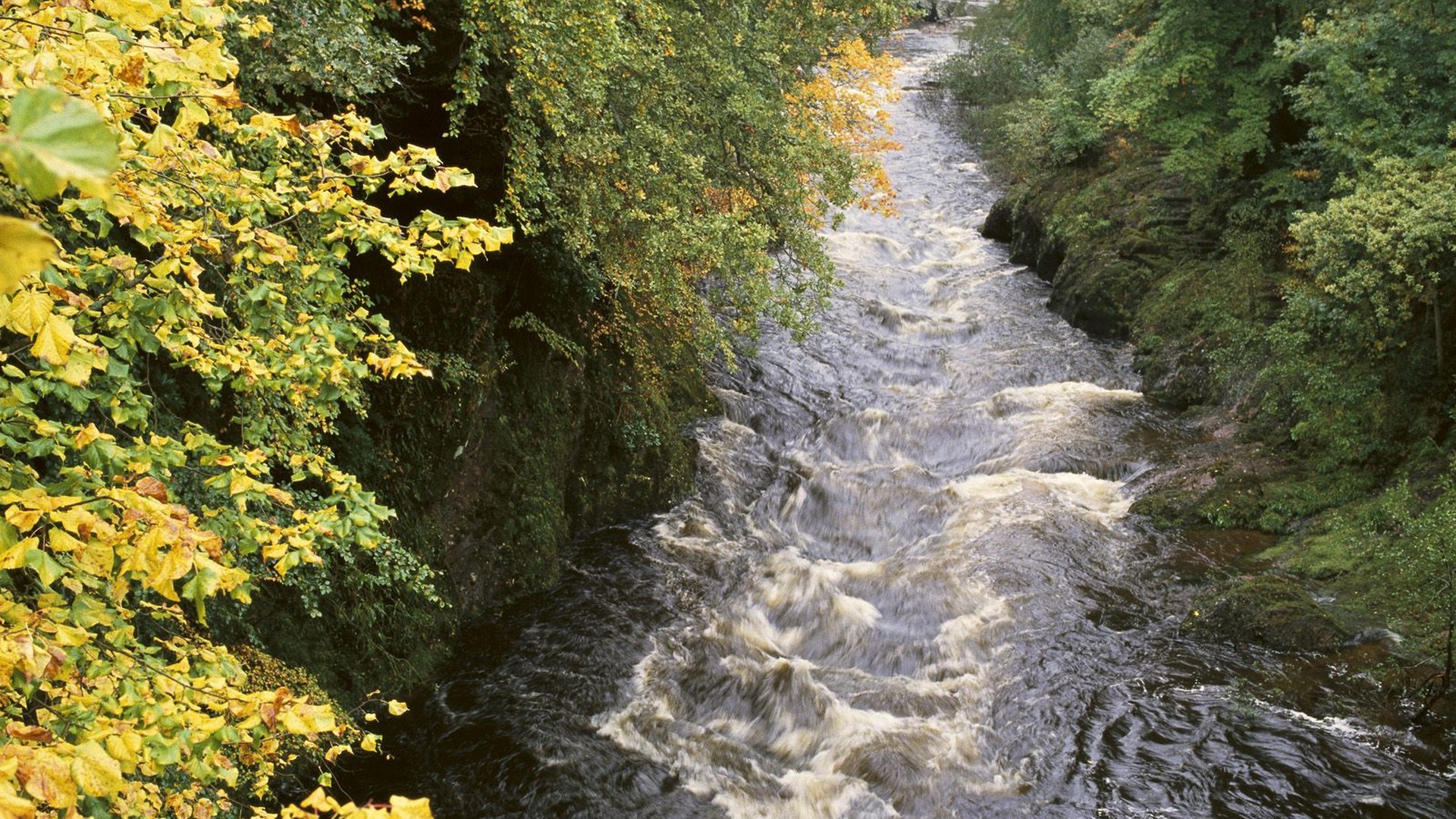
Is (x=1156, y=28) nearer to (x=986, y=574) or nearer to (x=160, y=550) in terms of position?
(x=986, y=574)

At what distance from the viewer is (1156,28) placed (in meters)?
16.4

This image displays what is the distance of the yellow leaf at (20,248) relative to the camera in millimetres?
1021

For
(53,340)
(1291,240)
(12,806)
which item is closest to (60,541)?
(53,340)

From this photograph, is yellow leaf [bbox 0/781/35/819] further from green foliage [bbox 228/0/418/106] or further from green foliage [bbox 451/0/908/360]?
Answer: green foliage [bbox 451/0/908/360]

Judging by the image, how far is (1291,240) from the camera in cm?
1463

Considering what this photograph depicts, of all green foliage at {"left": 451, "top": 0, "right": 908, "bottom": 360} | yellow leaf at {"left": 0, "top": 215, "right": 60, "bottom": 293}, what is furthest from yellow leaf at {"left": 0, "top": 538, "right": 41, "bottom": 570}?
green foliage at {"left": 451, "top": 0, "right": 908, "bottom": 360}

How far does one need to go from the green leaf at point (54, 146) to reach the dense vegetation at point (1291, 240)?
9233mm

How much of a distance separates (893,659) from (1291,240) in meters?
10.2

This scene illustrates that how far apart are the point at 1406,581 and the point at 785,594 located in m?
5.72

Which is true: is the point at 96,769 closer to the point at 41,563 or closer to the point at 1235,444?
the point at 41,563

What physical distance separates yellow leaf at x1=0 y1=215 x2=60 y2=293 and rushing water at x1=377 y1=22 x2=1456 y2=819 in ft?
21.6

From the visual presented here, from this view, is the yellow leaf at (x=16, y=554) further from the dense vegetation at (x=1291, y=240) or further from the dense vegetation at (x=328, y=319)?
the dense vegetation at (x=1291, y=240)

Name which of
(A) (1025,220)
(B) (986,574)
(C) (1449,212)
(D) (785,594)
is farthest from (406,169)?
(A) (1025,220)

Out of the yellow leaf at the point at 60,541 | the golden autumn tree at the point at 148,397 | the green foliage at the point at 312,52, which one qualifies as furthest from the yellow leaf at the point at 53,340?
the green foliage at the point at 312,52
